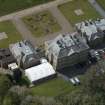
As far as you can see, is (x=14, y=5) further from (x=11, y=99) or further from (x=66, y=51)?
(x=11, y=99)

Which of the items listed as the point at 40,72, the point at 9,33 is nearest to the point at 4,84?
the point at 40,72

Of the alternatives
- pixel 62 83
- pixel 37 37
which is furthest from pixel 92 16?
pixel 62 83

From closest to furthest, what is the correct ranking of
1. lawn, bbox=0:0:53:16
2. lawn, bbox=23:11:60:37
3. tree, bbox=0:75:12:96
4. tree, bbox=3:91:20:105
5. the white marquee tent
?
tree, bbox=3:91:20:105, tree, bbox=0:75:12:96, the white marquee tent, lawn, bbox=23:11:60:37, lawn, bbox=0:0:53:16

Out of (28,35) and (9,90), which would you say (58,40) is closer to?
(28,35)

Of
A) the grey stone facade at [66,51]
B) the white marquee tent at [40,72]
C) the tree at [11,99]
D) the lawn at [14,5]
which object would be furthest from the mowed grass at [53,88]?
the lawn at [14,5]

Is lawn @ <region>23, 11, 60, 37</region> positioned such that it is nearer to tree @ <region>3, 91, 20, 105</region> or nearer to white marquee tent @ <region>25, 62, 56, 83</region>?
white marquee tent @ <region>25, 62, 56, 83</region>

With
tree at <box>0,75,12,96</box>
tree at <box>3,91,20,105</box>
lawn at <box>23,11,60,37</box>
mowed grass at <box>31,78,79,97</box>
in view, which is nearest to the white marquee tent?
mowed grass at <box>31,78,79,97</box>
